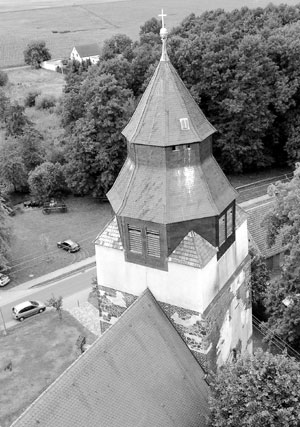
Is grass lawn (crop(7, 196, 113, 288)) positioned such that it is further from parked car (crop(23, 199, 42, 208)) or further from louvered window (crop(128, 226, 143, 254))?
louvered window (crop(128, 226, 143, 254))

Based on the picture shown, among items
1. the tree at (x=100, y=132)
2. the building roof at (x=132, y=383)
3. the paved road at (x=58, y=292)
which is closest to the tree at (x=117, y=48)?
the tree at (x=100, y=132)

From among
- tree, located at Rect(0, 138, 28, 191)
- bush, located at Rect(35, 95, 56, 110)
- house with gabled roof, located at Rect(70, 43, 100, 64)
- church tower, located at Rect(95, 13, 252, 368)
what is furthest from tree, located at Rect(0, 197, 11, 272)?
house with gabled roof, located at Rect(70, 43, 100, 64)

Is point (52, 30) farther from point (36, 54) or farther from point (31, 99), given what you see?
point (31, 99)

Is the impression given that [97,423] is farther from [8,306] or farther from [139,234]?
[8,306]

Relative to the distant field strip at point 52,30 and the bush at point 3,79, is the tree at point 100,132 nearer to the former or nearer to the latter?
the bush at point 3,79

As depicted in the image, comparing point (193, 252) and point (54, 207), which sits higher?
point (193, 252)

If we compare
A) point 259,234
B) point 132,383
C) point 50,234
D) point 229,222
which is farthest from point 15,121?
point 132,383

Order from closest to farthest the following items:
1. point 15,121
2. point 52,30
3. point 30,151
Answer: point 30,151, point 15,121, point 52,30
